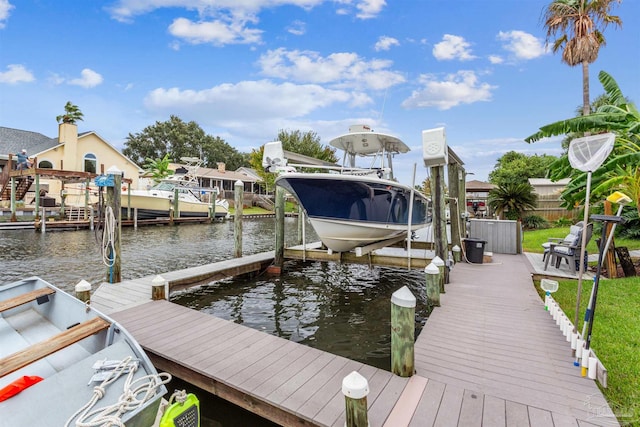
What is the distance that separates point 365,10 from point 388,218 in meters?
10.0

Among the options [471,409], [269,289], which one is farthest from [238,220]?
[471,409]

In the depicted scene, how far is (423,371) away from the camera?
10.2 ft

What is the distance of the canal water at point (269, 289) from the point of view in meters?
5.12

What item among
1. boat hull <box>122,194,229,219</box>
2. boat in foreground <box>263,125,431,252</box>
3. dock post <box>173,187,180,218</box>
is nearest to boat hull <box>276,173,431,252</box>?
boat in foreground <box>263,125,431,252</box>

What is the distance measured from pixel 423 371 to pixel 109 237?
6521mm

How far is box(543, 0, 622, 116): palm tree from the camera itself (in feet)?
44.2

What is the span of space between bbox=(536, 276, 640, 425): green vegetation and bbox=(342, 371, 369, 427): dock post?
223cm

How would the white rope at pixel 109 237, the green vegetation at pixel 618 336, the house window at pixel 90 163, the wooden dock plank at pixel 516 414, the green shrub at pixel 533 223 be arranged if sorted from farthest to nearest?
the house window at pixel 90 163, the green shrub at pixel 533 223, the white rope at pixel 109 237, the green vegetation at pixel 618 336, the wooden dock plank at pixel 516 414

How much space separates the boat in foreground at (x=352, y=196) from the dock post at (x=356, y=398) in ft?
15.1

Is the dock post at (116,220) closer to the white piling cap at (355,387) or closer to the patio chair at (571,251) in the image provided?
the white piling cap at (355,387)

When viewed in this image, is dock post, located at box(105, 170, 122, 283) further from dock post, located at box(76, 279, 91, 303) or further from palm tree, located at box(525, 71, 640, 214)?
palm tree, located at box(525, 71, 640, 214)

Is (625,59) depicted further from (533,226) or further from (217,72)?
(217,72)

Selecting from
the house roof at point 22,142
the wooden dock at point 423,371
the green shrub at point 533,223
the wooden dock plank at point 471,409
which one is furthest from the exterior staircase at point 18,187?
the green shrub at point 533,223

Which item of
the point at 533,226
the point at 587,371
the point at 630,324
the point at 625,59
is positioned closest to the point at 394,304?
the point at 587,371
